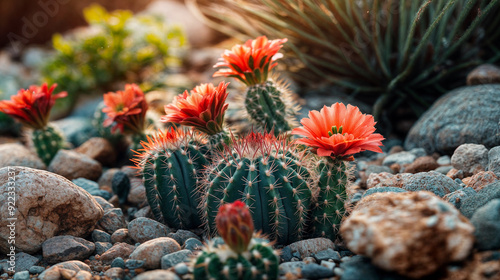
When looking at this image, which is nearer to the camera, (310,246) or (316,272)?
(316,272)

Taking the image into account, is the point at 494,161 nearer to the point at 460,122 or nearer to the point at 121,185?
the point at 460,122

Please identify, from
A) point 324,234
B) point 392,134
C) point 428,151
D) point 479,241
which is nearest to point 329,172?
point 324,234

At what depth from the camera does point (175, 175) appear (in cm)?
255

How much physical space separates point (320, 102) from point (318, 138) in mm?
2127

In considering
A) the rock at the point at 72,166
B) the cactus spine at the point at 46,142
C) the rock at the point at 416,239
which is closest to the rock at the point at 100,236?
the rock at the point at 72,166

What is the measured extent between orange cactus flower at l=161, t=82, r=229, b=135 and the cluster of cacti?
30.2 inches

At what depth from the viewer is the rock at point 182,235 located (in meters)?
2.56

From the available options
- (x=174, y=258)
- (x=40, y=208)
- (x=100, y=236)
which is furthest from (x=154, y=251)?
(x=40, y=208)

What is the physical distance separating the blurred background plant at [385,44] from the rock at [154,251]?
2.12m

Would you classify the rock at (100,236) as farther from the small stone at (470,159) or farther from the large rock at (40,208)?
the small stone at (470,159)

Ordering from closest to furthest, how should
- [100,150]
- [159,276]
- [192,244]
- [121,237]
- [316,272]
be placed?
[159,276] → [316,272] → [192,244] → [121,237] → [100,150]

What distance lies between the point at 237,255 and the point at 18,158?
2576mm

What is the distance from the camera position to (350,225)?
1858 millimetres

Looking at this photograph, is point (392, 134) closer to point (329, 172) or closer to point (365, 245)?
point (329, 172)
